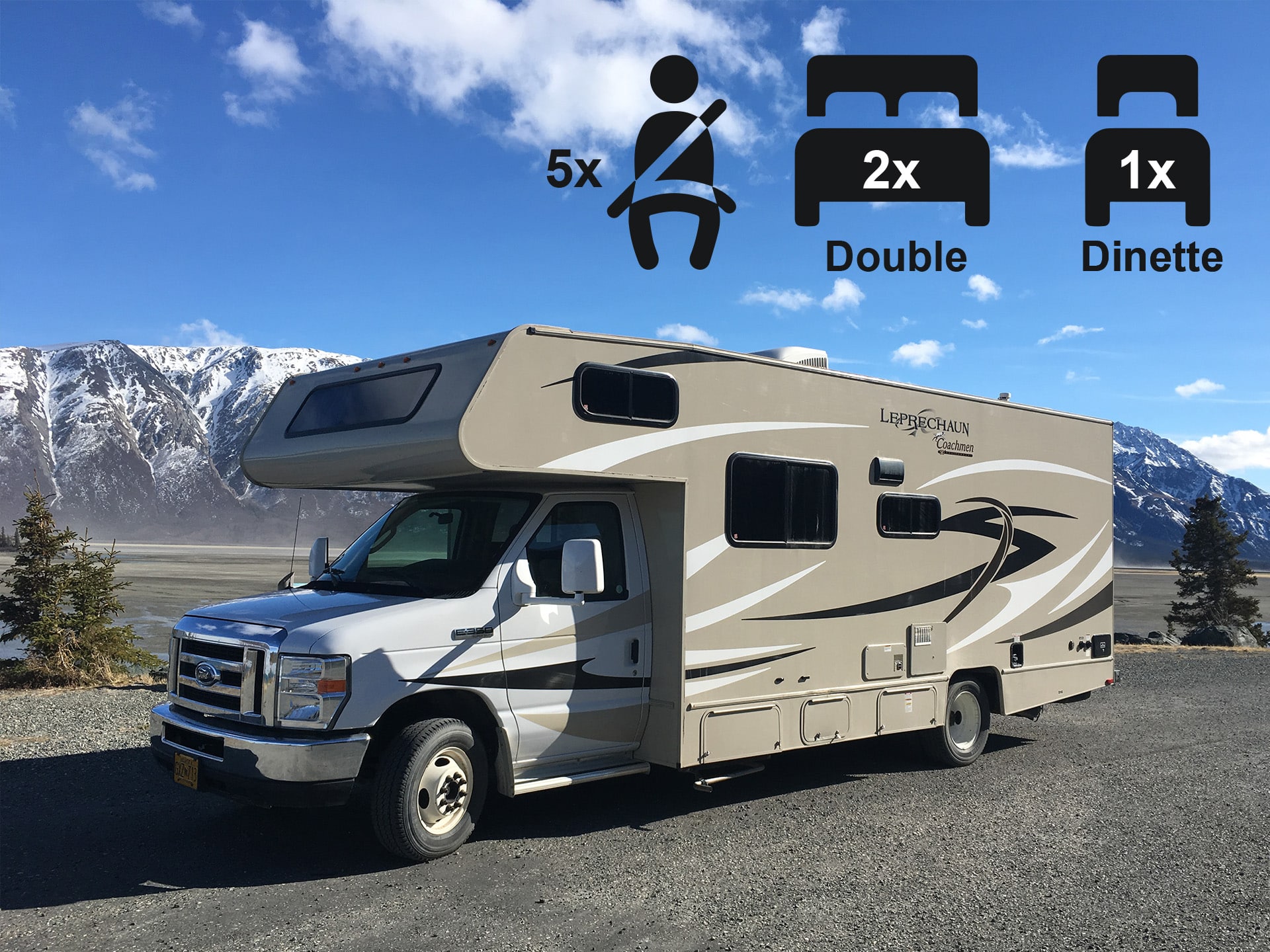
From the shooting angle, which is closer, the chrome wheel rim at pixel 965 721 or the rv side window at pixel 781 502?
the rv side window at pixel 781 502

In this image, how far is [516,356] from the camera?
638 centimetres

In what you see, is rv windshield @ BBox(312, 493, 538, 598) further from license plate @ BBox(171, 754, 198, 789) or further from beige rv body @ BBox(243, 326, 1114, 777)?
license plate @ BBox(171, 754, 198, 789)

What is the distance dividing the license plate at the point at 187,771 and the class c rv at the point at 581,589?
15 mm

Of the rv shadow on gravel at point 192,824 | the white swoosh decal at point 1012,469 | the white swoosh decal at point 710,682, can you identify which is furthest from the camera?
the white swoosh decal at point 1012,469

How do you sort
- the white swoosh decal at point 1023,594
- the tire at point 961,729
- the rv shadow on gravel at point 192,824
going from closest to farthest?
the rv shadow on gravel at point 192,824 < the tire at point 961,729 < the white swoosh decal at point 1023,594

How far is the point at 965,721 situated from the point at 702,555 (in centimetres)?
386

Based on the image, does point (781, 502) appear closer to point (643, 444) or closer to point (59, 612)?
point (643, 444)

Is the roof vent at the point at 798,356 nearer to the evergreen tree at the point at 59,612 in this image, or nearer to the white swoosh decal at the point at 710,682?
the white swoosh decal at the point at 710,682

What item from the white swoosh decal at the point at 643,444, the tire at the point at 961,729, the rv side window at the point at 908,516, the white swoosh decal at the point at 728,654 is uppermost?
the white swoosh decal at the point at 643,444

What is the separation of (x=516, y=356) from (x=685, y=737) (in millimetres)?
2845

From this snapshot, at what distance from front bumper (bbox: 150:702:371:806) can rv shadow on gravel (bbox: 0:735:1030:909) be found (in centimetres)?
50

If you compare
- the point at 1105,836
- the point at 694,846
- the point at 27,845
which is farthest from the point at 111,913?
the point at 1105,836

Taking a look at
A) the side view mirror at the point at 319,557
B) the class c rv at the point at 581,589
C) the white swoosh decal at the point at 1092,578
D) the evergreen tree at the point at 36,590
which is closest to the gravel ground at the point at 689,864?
the class c rv at the point at 581,589

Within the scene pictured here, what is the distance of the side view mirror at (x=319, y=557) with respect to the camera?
25.6 ft
